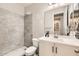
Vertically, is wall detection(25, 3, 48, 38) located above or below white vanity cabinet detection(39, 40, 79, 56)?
above

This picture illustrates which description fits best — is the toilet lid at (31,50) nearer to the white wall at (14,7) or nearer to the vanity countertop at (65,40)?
the vanity countertop at (65,40)

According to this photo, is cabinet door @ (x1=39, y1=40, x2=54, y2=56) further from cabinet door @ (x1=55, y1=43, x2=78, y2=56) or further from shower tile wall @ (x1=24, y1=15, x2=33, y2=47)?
shower tile wall @ (x1=24, y1=15, x2=33, y2=47)

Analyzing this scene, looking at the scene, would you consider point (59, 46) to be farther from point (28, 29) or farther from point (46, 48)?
point (28, 29)

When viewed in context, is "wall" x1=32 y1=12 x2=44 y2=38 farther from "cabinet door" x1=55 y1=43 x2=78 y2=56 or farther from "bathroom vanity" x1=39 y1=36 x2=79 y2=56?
"cabinet door" x1=55 y1=43 x2=78 y2=56

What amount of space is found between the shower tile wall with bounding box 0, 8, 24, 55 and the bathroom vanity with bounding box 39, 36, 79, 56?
0.39 meters

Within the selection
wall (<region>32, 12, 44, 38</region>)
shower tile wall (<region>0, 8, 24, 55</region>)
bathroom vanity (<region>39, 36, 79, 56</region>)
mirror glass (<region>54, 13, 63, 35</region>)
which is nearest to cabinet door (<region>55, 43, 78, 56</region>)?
bathroom vanity (<region>39, 36, 79, 56</region>)

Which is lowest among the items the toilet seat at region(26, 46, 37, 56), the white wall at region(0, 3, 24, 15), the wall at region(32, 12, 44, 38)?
the toilet seat at region(26, 46, 37, 56)

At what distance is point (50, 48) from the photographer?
1.52 meters

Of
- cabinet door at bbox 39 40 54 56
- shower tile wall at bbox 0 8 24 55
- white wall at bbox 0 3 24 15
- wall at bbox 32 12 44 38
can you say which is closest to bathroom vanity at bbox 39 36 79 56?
cabinet door at bbox 39 40 54 56

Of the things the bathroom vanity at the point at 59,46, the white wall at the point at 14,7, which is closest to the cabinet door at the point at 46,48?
the bathroom vanity at the point at 59,46

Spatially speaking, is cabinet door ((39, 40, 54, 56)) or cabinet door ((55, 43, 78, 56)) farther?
cabinet door ((39, 40, 54, 56))

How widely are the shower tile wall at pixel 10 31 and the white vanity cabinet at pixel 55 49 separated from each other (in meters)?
0.37

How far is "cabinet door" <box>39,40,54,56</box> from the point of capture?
1.51 meters

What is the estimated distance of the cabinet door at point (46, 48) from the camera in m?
1.51
